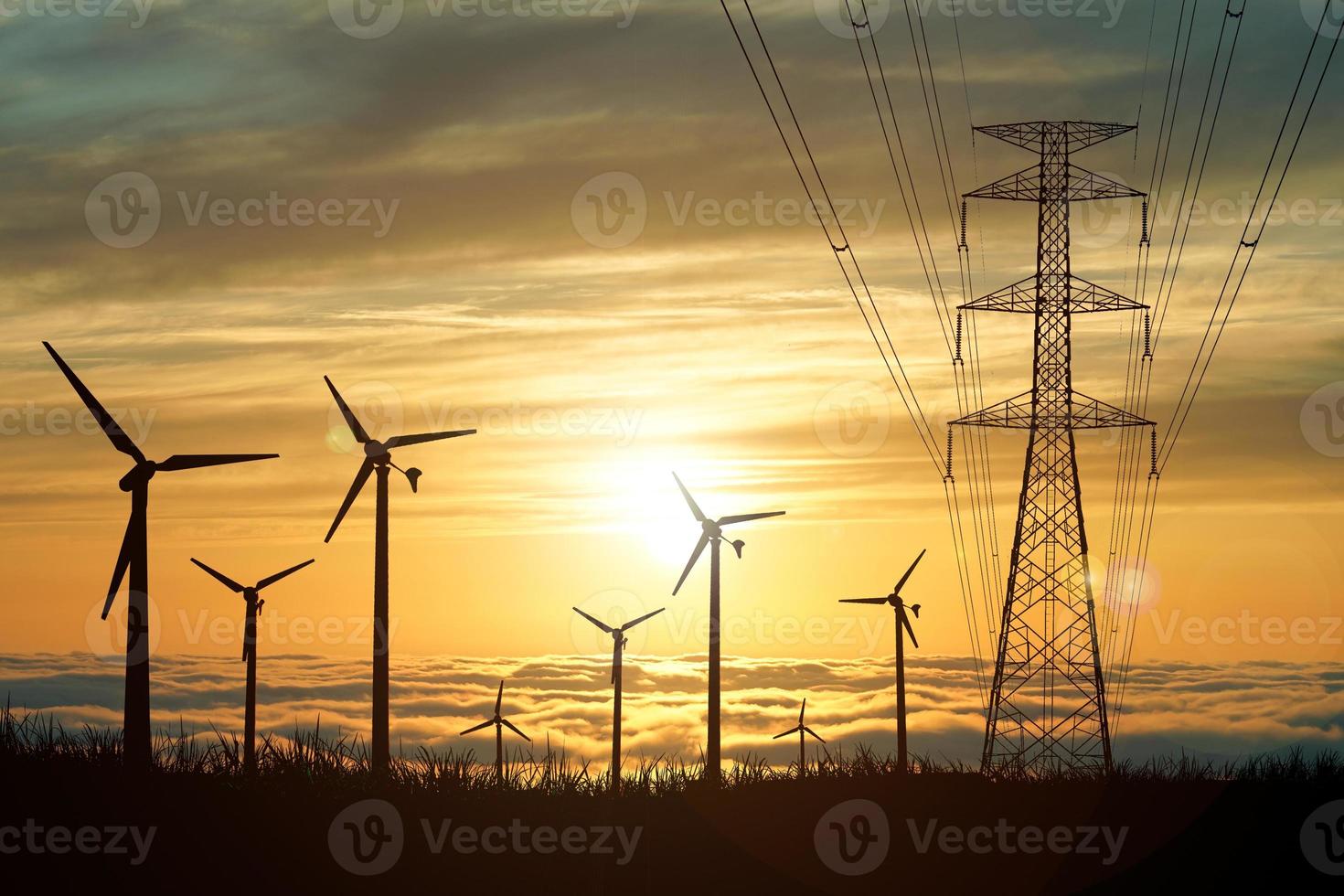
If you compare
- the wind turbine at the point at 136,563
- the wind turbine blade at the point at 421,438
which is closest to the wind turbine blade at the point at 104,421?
the wind turbine at the point at 136,563

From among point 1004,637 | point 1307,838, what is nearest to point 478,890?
point 1307,838

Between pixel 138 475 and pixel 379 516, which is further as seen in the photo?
pixel 379 516

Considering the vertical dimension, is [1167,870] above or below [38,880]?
below

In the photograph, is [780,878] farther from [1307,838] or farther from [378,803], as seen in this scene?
[1307,838]

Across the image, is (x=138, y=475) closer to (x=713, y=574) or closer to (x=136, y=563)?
(x=136, y=563)

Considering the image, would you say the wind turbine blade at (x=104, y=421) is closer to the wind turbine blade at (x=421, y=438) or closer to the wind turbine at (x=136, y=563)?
the wind turbine at (x=136, y=563)

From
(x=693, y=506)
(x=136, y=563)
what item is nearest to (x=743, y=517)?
(x=693, y=506)

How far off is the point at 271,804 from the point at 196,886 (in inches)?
112

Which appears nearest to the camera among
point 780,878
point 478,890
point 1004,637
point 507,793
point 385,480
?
point 478,890

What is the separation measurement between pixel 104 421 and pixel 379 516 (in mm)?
13045

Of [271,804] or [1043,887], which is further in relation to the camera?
[1043,887]

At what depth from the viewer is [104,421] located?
182ft

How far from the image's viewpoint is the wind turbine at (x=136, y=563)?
41188 mm

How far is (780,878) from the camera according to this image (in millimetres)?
47219
